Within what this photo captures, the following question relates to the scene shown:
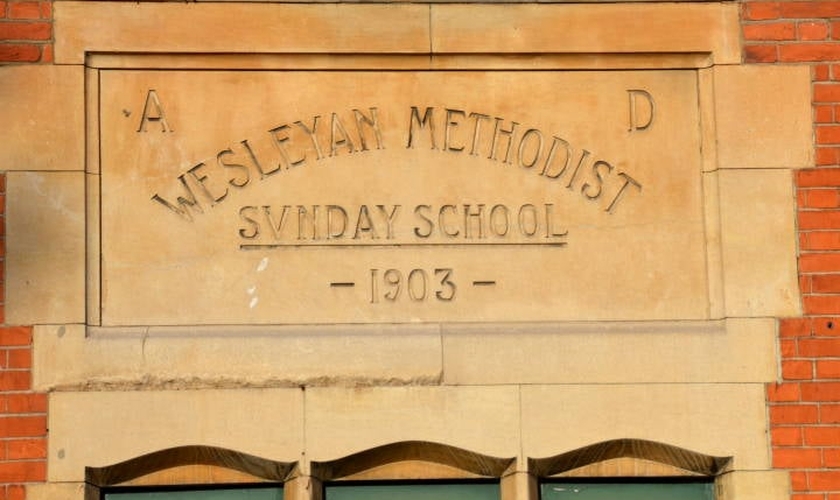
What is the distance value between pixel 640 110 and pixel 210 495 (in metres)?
2.51

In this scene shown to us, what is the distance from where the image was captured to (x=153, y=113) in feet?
26.2

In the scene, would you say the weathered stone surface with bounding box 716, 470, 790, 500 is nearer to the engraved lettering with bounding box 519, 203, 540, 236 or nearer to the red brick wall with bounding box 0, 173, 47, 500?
the engraved lettering with bounding box 519, 203, 540, 236

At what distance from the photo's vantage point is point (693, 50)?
318 inches

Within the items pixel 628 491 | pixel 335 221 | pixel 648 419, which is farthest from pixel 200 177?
pixel 628 491

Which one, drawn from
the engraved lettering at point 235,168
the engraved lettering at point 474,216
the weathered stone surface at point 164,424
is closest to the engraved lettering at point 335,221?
the engraved lettering at point 235,168

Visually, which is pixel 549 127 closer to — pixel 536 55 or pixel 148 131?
pixel 536 55

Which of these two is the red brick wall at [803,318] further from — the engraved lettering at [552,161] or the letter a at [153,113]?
the engraved lettering at [552,161]

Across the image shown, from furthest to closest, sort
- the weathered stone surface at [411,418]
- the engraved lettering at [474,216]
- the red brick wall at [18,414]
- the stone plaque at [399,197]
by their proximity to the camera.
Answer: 1. the engraved lettering at [474,216]
2. the stone plaque at [399,197]
3. the weathered stone surface at [411,418]
4. the red brick wall at [18,414]

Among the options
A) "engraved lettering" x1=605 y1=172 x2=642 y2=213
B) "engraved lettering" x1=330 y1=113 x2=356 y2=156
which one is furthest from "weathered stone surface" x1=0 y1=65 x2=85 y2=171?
"engraved lettering" x1=605 y1=172 x2=642 y2=213

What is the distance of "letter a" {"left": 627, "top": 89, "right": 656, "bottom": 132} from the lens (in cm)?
809

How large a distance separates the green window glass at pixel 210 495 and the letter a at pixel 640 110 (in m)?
2.23

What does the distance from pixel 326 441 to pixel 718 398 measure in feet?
5.47

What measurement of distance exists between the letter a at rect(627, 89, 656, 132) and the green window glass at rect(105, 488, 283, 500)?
2.23m

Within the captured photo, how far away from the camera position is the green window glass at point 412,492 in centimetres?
780
